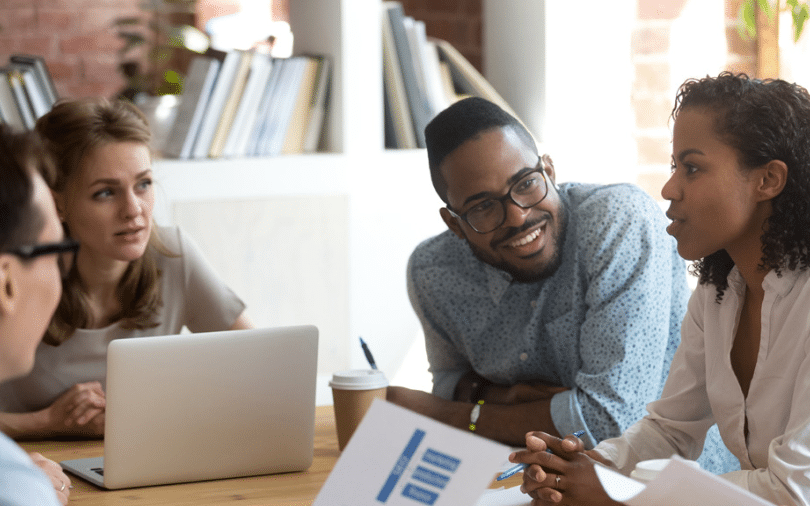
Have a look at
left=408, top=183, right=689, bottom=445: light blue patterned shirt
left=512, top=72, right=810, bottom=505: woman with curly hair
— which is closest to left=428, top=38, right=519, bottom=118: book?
left=408, top=183, right=689, bottom=445: light blue patterned shirt

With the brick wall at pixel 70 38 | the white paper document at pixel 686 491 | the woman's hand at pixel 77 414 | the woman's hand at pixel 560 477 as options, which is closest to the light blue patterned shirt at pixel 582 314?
the woman's hand at pixel 560 477

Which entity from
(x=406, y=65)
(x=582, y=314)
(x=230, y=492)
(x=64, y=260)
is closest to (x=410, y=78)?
(x=406, y=65)

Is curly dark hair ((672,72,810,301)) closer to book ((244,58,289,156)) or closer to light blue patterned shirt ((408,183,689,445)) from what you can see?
light blue patterned shirt ((408,183,689,445))

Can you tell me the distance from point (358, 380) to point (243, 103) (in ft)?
4.25

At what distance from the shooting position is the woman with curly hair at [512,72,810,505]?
1.25 metres

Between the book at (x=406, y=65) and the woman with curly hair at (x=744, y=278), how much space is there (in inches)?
52.3

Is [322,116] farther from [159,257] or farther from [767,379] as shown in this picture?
[767,379]

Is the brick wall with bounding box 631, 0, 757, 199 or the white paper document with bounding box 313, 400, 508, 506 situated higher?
the brick wall with bounding box 631, 0, 757, 199

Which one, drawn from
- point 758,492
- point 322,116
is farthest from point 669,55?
point 758,492

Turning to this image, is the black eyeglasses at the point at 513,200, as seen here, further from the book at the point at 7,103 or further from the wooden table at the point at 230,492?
the book at the point at 7,103

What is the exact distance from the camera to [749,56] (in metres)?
2.71

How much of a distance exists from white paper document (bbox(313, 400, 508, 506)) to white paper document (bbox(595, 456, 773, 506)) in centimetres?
17

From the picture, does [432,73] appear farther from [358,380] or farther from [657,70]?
[358,380]

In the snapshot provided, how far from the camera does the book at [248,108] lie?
2.55 metres
